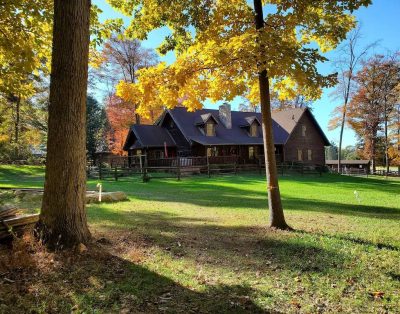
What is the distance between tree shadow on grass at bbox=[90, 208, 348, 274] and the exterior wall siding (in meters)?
35.8

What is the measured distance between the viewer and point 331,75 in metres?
7.49

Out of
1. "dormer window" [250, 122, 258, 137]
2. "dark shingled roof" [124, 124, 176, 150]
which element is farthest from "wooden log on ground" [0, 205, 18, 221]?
"dormer window" [250, 122, 258, 137]

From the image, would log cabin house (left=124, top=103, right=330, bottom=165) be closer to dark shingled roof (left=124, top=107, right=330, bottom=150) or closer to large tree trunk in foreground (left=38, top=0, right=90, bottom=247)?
dark shingled roof (left=124, top=107, right=330, bottom=150)

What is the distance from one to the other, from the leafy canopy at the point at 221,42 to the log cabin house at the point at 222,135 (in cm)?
2551

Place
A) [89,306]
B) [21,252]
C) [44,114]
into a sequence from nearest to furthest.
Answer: [89,306], [21,252], [44,114]

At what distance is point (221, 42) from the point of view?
28.3 ft

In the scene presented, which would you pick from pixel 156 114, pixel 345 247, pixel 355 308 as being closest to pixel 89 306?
pixel 355 308

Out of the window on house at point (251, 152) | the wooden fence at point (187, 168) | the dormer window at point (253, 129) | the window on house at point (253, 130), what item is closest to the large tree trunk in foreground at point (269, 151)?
the wooden fence at point (187, 168)

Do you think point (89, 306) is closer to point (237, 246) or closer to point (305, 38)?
point (237, 246)

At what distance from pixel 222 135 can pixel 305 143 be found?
507 inches

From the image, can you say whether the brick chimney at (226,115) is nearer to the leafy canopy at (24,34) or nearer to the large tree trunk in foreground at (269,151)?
the leafy canopy at (24,34)

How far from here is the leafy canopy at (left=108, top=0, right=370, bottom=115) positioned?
7.64 m

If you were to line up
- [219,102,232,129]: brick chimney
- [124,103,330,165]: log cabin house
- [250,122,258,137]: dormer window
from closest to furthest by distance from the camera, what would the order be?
[124,103,330,165]: log cabin house
[219,102,232,129]: brick chimney
[250,122,258,137]: dormer window

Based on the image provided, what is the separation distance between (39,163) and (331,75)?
4019 centimetres
